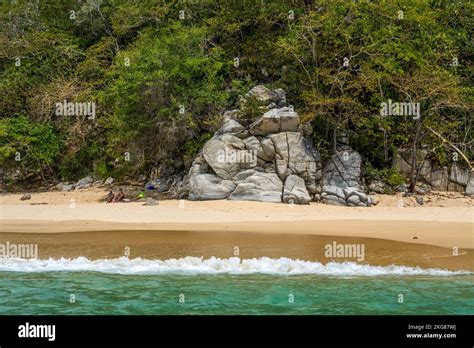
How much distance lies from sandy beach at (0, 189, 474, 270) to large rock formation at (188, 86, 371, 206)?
828 mm

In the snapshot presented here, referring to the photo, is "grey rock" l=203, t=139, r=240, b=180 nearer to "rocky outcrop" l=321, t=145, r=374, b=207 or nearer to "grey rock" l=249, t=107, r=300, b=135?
"grey rock" l=249, t=107, r=300, b=135

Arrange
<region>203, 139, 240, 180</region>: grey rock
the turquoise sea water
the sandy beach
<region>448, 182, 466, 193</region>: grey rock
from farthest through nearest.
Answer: <region>448, 182, 466, 193</region>: grey rock, <region>203, 139, 240, 180</region>: grey rock, the sandy beach, the turquoise sea water

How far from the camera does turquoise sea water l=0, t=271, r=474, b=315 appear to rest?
689cm

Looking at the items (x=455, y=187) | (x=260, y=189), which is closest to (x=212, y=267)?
(x=260, y=189)

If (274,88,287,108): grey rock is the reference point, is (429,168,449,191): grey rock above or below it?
below

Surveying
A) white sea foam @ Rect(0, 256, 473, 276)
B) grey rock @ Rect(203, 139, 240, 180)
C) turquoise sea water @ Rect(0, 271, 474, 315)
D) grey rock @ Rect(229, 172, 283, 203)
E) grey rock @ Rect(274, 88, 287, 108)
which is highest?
grey rock @ Rect(274, 88, 287, 108)

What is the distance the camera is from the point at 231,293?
303 inches

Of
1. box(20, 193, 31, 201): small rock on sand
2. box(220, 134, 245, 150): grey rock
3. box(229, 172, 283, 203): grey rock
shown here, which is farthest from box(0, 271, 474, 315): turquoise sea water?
box(20, 193, 31, 201): small rock on sand

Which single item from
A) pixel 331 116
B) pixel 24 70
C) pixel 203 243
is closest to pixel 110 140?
pixel 24 70

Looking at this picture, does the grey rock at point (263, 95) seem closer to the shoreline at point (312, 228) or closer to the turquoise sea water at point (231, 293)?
the shoreline at point (312, 228)

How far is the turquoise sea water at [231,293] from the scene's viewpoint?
6.89 m

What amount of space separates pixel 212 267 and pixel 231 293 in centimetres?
172

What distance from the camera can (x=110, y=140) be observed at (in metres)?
21.3
